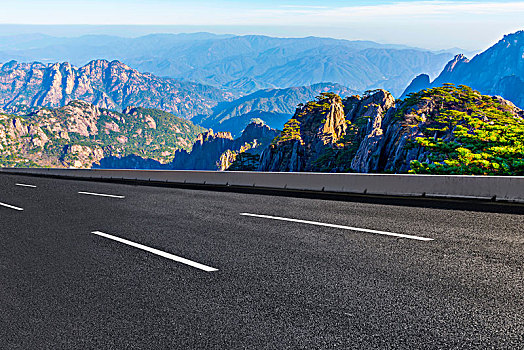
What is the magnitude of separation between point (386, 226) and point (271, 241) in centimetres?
204

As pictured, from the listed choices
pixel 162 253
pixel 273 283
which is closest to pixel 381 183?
pixel 162 253

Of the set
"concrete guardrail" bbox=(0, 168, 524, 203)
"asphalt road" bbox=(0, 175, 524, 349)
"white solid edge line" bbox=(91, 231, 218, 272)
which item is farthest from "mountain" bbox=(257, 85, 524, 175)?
"white solid edge line" bbox=(91, 231, 218, 272)

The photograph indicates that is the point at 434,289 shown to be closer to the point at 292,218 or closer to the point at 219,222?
the point at 292,218

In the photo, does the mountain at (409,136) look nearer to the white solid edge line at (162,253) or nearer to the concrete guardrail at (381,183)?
the concrete guardrail at (381,183)

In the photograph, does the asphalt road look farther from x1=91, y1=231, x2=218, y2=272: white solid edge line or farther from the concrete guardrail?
the concrete guardrail

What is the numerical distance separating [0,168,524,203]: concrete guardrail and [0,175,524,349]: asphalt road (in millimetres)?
1441

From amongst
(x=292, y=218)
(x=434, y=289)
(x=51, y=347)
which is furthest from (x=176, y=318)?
(x=292, y=218)

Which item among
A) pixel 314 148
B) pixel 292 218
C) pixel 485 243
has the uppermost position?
pixel 485 243

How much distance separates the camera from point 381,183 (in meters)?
11.5

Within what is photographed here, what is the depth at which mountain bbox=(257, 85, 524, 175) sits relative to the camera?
21078mm

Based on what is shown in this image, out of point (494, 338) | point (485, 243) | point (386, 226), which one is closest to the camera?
point (494, 338)

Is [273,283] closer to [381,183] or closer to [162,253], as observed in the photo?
[162,253]

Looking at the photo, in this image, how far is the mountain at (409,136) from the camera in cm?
2108

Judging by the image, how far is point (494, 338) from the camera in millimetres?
3355
